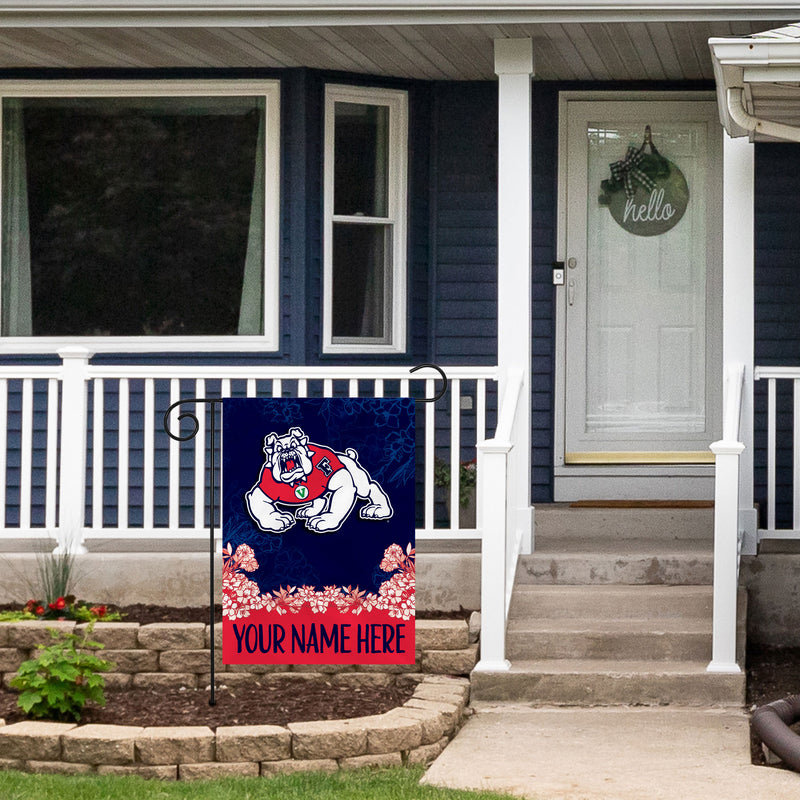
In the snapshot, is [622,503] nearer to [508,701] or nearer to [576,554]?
[576,554]

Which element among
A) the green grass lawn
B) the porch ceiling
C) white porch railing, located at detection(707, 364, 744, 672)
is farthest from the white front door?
the green grass lawn

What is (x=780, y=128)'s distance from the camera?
5.60m

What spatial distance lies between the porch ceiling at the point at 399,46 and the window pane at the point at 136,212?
12.4 inches

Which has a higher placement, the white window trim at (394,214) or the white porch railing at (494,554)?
the white window trim at (394,214)

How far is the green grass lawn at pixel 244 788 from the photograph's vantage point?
451cm

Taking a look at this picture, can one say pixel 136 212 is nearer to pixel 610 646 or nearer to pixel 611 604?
pixel 611 604

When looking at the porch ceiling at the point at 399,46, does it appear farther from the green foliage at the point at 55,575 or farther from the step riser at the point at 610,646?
the step riser at the point at 610,646

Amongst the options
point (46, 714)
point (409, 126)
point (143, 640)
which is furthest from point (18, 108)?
point (46, 714)

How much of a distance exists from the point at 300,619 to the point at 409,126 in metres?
3.44

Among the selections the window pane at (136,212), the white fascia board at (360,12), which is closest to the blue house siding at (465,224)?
the window pane at (136,212)

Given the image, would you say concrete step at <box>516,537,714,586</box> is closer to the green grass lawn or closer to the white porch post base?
the white porch post base

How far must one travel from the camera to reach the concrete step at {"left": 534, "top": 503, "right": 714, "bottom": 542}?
23.7 ft

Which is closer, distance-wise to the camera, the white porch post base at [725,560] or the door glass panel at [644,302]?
the white porch post base at [725,560]

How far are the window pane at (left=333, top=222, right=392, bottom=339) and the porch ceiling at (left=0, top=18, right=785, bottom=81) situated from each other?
3.07 ft
